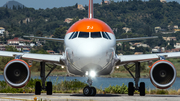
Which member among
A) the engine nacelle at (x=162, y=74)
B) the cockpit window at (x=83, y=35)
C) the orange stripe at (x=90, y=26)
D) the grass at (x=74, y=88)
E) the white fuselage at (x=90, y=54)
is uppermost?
the orange stripe at (x=90, y=26)

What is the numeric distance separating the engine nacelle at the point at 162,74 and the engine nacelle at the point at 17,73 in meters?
6.42

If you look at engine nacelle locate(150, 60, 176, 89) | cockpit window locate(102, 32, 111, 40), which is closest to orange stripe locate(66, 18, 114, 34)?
cockpit window locate(102, 32, 111, 40)

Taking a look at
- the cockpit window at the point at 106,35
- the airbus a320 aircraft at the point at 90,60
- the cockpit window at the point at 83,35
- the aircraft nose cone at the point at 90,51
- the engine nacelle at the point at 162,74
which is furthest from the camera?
the engine nacelle at the point at 162,74

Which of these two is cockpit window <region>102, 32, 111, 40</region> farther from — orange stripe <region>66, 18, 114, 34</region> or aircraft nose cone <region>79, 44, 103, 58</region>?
aircraft nose cone <region>79, 44, 103, 58</region>

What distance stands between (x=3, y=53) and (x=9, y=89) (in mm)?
3908

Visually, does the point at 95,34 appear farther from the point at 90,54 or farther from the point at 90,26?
the point at 90,54

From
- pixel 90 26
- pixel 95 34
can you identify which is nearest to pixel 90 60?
pixel 95 34

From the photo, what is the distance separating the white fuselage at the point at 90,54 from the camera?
1662cm

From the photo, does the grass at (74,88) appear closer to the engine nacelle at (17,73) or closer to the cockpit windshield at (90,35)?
the engine nacelle at (17,73)

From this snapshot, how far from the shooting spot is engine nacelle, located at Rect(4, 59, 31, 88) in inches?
733

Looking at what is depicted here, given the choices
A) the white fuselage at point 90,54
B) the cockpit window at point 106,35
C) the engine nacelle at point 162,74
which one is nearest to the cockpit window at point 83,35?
the white fuselage at point 90,54

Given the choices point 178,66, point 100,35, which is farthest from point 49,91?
point 178,66

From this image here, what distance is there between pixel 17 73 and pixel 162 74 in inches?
296

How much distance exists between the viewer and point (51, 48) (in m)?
164
